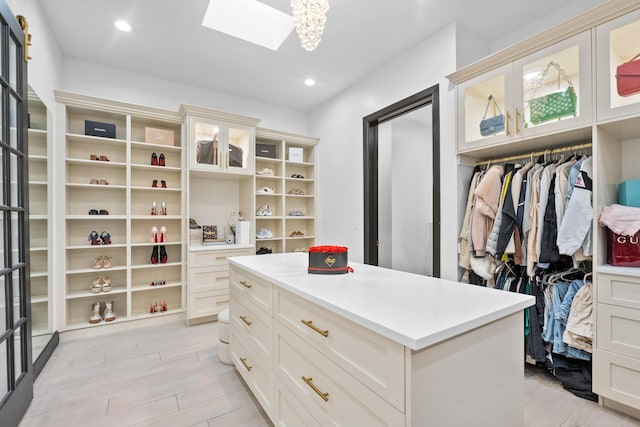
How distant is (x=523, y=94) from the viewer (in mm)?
2166

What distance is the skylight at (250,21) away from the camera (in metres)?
2.48

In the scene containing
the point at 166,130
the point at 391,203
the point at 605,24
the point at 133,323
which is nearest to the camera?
the point at 605,24

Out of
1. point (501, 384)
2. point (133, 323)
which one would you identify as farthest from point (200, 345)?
point (501, 384)

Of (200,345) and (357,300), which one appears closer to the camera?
(357,300)

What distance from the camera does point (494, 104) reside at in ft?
7.84

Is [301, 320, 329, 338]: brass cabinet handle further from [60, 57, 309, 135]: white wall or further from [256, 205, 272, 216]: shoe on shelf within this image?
[60, 57, 309, 135]: white wall

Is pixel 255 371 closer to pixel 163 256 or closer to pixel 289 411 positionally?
pixel 289 411

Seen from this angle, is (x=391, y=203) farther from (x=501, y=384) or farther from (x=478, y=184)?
(x=501, y=384)

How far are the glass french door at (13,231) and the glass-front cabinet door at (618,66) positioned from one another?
132 inches

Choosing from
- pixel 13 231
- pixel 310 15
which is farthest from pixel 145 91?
pixel 310 15

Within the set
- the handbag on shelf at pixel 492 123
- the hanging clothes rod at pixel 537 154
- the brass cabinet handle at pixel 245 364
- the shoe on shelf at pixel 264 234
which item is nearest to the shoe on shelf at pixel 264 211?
the shoe on shelf at pixel 264 234

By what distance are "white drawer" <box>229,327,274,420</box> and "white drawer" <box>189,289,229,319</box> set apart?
127cm

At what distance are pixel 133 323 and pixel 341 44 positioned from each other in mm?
3615

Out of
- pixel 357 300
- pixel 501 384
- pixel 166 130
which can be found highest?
pixel 166 130
